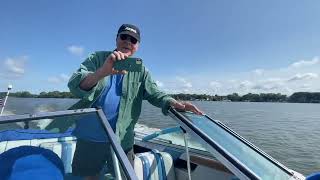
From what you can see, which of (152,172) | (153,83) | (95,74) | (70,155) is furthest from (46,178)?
(152,172)

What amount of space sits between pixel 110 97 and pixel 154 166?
54.4 inches

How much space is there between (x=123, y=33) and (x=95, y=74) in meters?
0.66

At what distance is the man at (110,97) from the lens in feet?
7.85

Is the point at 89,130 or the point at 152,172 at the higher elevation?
the point at 89,130

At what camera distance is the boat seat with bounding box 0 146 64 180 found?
6.49ft

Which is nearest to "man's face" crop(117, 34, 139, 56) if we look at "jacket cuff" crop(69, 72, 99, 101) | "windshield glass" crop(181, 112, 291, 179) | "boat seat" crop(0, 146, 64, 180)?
"jacket cuff" crop(69, 72, 99, 101)

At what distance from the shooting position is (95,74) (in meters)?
2.34

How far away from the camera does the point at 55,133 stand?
2561mm

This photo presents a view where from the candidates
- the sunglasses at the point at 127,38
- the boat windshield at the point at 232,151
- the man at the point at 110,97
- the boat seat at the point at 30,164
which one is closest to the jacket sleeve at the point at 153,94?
the man at the point at 110,97

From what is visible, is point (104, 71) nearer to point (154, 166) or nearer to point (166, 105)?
point (166, 105)

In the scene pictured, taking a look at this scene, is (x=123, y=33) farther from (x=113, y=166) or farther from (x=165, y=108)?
(x=113, y=166)

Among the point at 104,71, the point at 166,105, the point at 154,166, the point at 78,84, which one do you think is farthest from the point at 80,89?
the point at 154,166

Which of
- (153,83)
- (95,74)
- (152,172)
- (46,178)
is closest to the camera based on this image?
(46,178)

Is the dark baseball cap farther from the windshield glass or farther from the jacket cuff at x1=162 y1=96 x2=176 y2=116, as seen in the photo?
the windshield glass
